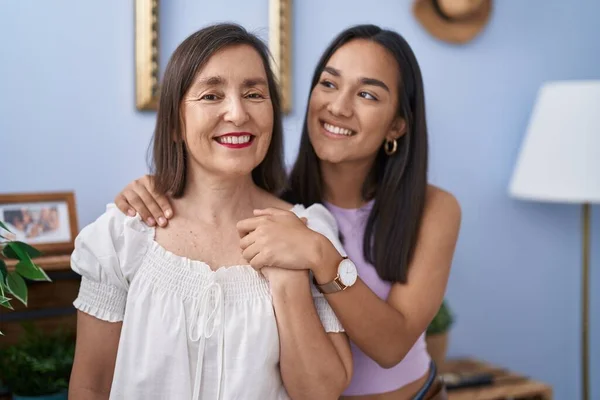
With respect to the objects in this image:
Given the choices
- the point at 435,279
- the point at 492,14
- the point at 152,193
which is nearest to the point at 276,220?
the point at 152,193

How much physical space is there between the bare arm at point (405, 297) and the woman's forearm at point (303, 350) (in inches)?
2.7

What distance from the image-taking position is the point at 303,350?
127 centimetres

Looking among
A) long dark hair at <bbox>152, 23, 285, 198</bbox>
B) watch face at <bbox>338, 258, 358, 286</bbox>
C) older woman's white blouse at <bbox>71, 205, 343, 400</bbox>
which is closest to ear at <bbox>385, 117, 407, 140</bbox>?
long dark hair at <bbox>152, 23, 285, 198</bbox>

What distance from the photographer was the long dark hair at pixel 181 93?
4.22 ft

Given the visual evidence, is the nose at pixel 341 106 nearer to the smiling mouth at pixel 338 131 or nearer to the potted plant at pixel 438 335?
the smiling mouth at pixel 338 131

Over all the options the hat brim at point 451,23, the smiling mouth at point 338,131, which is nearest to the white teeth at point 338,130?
the smiling mouth at point 338,131

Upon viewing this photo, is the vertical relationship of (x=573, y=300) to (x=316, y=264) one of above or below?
below

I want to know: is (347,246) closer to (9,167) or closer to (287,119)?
(287,119)

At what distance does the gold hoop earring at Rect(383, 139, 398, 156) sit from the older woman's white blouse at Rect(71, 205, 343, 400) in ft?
1.80

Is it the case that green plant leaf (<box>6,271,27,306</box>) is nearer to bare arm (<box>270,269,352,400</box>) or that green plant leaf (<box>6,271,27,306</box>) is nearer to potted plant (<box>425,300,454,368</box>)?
bare arm (<box>270,269,352,400</box>)

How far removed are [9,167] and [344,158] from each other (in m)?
0.88

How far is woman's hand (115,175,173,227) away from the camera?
53.4 inches

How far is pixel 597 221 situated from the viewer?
9.54ft

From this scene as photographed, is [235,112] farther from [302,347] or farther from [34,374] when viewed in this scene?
[34,374]
